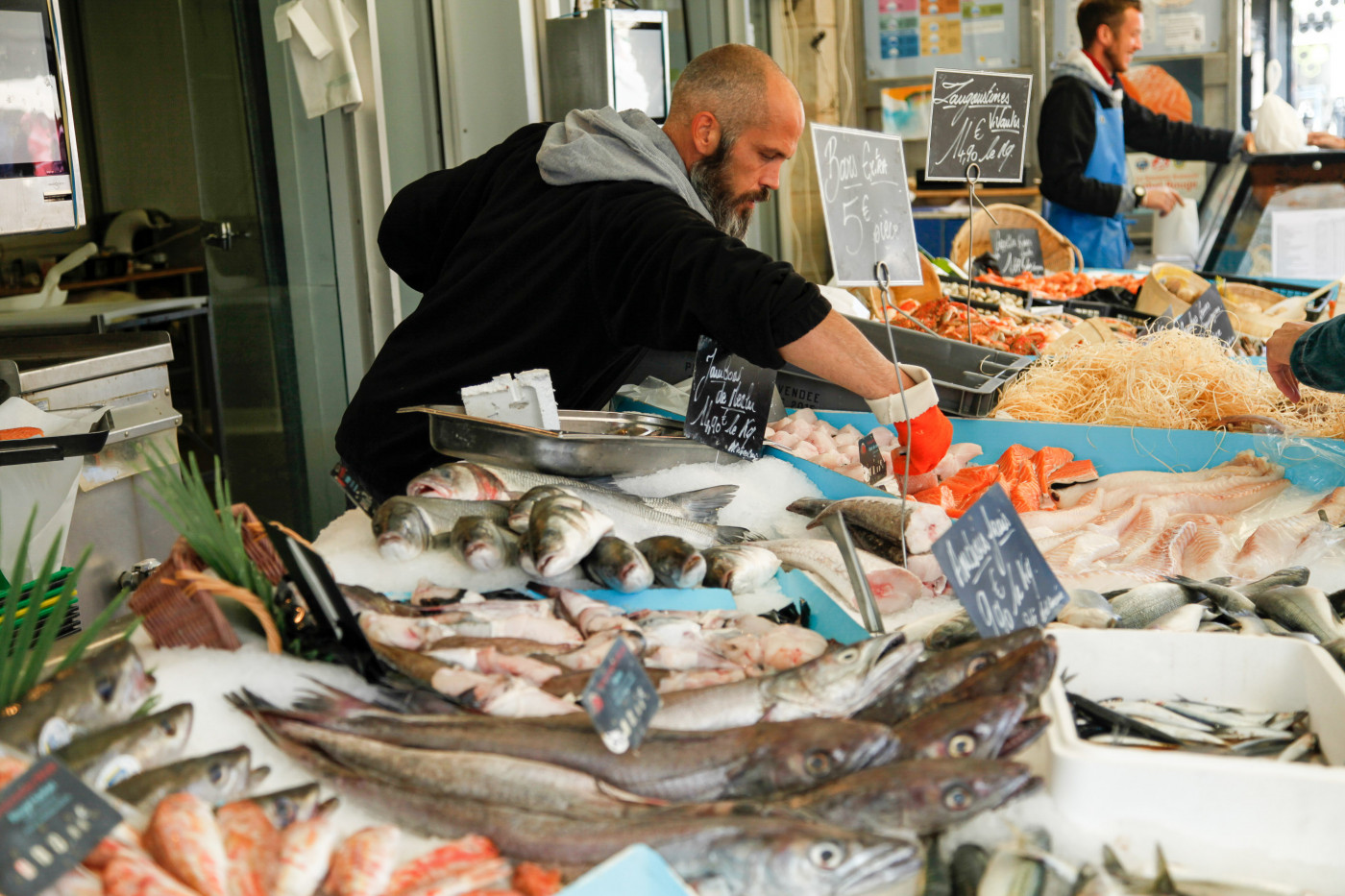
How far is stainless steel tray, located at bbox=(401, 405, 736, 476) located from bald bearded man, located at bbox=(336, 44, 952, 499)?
0.84 feet

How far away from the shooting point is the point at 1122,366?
3164mm

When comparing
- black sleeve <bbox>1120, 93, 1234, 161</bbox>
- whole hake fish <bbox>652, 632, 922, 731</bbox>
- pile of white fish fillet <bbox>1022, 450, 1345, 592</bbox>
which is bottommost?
pile of white fish fillet <bbox>1022, 450, 1345, 592</bbox>

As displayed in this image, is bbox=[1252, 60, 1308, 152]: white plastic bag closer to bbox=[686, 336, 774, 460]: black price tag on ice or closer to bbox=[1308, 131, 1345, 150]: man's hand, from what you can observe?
bbox=[1308, 131, 1345, 150]: man's hand

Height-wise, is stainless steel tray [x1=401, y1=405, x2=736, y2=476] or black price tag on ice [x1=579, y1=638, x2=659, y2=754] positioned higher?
stainless steel tray [x1=401, y1=405, x2=736, y2=476]

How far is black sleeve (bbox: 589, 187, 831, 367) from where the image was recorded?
2195mm

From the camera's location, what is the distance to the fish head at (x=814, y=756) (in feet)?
3.68

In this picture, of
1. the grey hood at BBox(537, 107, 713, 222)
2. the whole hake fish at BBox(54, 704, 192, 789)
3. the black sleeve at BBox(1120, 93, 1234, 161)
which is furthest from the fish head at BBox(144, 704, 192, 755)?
the black sleeve at BBox(1120, 93, 1234, 161)

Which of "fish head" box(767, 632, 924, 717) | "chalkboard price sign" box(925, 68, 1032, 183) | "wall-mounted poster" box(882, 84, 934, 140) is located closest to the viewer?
"fish head" box(767, 632, 924, 717)

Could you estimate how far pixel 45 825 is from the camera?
92cm

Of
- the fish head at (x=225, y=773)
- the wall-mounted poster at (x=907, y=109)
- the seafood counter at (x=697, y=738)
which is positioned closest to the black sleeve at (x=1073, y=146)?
the wall-mounted poster at (x=907, y=109)

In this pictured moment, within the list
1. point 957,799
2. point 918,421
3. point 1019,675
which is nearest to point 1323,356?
point 918,421

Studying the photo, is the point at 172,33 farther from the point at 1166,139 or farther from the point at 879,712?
the point at 879,712

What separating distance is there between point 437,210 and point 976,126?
240 cm

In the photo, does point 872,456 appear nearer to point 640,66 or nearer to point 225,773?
point 225,773
